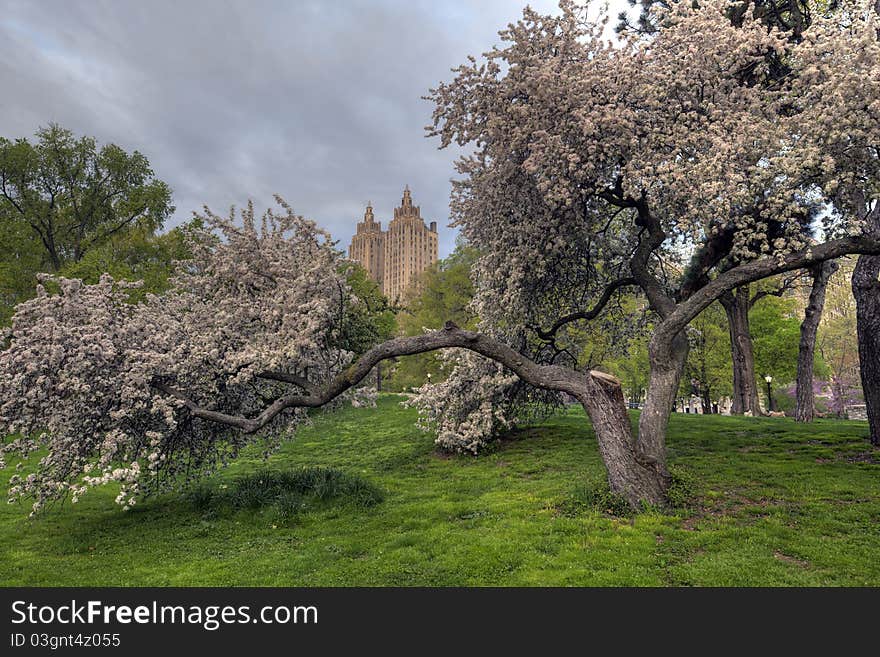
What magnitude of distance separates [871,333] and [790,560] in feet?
34.2

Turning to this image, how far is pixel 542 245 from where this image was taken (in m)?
14.7

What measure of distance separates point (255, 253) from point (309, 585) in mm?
8656

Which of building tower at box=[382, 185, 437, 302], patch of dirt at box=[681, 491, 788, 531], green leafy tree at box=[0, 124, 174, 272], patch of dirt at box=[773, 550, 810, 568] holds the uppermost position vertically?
building tower at box=[382, 185, 437, 302]

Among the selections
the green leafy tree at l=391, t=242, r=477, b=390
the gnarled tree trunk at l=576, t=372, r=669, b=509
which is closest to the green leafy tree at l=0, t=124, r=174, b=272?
the green leafy tree at l=391, t=242, r=477, b=390

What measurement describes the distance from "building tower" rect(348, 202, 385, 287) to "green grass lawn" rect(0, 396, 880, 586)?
150 m

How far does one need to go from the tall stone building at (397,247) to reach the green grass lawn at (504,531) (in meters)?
138

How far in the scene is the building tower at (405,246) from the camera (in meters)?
157

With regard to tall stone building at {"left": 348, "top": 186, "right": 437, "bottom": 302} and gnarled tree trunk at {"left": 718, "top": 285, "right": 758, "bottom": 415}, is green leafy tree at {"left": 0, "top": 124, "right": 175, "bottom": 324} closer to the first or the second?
gnarled tree trunk at {"left": 718, "top": 285, "right": 758, "bottom": 415}

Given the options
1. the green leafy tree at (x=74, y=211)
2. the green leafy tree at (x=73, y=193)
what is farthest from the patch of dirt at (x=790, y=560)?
the green leafy tree at (x=73, y=193)

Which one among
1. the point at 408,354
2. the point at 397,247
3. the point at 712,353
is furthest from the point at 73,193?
the point at 397,247

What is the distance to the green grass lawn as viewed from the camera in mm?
8305

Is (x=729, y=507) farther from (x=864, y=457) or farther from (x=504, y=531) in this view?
(x=864, y=457)
